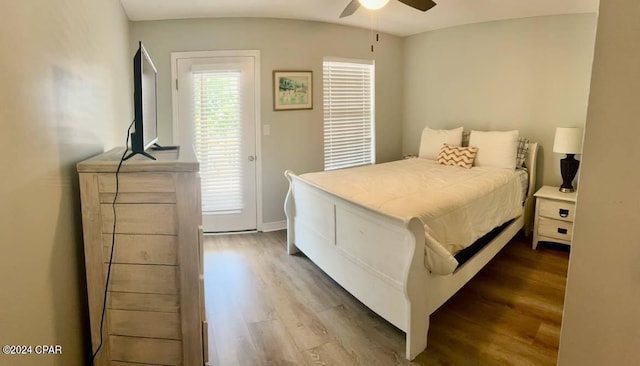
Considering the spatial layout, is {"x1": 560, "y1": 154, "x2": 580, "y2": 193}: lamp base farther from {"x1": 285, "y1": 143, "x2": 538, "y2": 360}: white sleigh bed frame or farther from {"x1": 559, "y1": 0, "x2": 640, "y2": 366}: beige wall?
{"x1": 559, "y1": 0, "x2": 640, "y2": 366}: beige wall

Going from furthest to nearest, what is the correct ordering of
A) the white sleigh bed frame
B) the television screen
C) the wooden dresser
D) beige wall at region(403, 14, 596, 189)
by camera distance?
beige wall at region(403, 14, 596, 189) → the white sleigh bed frame → the television screen → the wooden dresser

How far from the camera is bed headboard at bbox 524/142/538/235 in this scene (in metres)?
3.90

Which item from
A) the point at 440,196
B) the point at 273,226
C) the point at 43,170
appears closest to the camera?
the point at 43,170

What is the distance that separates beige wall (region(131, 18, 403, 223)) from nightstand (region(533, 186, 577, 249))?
7.99ft

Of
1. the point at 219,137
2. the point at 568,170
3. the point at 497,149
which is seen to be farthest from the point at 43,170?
Result: the point at 568,170

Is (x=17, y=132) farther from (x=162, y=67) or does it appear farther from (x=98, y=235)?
(x=162, y=67)

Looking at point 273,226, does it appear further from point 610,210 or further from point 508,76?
point 610,210

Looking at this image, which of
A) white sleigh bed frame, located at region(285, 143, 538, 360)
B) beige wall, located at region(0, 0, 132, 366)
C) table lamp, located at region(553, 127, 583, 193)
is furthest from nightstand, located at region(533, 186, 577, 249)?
beige wall, located at region(0, 0, 132, 366)

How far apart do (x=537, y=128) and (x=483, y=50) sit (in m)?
1.13

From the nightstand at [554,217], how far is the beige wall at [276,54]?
7.99 ft

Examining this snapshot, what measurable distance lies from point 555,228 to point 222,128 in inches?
141

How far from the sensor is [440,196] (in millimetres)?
2600

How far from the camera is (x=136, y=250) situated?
1624 millimetres

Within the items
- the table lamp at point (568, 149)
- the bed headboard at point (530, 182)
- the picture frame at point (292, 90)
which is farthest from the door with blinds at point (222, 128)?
the table lamp at point (568, 149)
